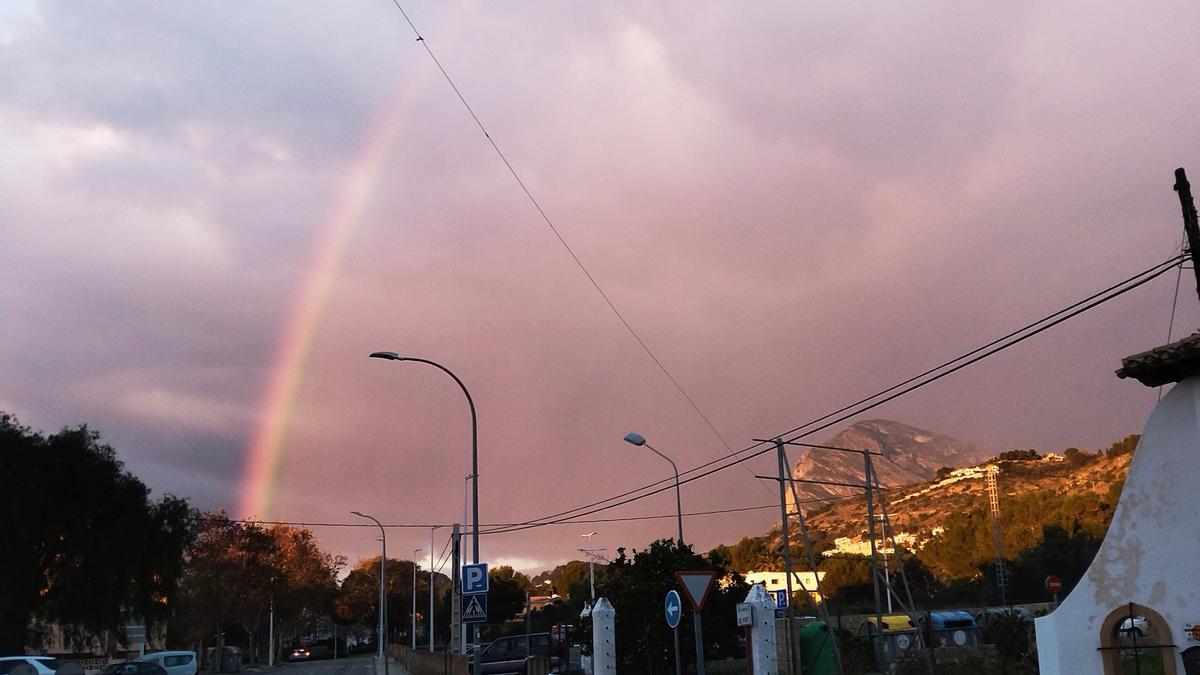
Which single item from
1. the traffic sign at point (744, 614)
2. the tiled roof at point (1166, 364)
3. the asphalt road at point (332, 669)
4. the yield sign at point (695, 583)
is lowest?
the asphalt road at point (332, 669)

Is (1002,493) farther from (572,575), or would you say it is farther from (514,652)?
(514,652)

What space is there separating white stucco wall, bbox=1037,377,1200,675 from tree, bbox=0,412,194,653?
48.3 m

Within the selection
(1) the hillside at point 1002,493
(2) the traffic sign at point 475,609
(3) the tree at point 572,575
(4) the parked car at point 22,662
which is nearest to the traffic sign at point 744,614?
(2) the traffic sign at point 475,609

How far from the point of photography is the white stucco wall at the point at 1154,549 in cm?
1291

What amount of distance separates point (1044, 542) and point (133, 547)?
64696 millimetres

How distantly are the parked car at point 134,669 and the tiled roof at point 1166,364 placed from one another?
37.6 m

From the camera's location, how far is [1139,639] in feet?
45.7

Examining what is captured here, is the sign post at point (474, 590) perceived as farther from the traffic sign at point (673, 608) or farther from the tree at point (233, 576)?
the tree at point (233, 576)

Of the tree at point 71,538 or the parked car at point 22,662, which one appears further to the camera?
the tree at point 71,538

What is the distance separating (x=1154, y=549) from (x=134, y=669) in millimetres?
37926

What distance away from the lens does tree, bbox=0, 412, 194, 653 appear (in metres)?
48.9

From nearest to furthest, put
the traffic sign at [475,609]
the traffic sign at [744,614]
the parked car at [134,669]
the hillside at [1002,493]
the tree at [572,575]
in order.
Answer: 1. the traffic sign at [744,614]
2. the traffic sign at [475,609]
3. the parked car at [134,669]
4. the hillside at [1002,493]
5. the tree at [572,575]

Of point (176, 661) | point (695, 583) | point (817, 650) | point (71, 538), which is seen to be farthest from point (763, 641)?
point (71, 538)

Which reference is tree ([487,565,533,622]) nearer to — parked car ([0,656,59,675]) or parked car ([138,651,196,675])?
parked car ([138,651,196,675])
